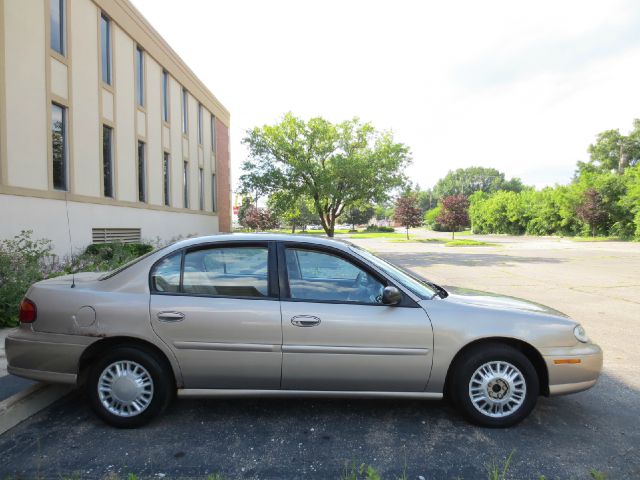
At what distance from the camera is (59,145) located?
37.3 ft

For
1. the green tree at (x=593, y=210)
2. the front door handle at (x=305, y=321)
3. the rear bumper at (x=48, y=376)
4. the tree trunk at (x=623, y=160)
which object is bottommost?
the rear bumper at (x=48, y=376)

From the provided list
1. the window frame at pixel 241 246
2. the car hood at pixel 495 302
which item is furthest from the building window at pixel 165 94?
the car hood at pixel 495 302

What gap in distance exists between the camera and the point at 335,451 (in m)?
2.89

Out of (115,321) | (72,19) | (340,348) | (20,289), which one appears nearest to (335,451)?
(340,348)

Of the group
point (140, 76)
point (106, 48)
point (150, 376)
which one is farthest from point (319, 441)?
point (140, 76)

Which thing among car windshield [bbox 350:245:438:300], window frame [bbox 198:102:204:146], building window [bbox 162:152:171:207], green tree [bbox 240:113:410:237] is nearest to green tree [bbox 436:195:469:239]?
green tree [bbox 240:113:410:237]

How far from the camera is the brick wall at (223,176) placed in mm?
26453

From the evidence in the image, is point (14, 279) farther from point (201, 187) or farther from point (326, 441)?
point (201, 187)

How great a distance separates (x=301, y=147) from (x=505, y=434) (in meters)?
25.5

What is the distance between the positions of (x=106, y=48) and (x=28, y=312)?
44.5ft

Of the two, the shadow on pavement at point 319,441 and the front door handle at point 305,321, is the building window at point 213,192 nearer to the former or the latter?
the shadow on pavement at point 319,441

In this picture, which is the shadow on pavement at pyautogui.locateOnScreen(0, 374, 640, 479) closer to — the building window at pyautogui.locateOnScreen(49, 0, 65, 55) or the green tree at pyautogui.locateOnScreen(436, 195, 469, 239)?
the building window at pyautogui.locateOnScreen(49, 0, 65, 55)

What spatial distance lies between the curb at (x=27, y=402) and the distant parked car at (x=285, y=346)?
28 centimetres

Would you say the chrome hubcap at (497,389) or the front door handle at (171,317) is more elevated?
the front door handle at (171,317)
